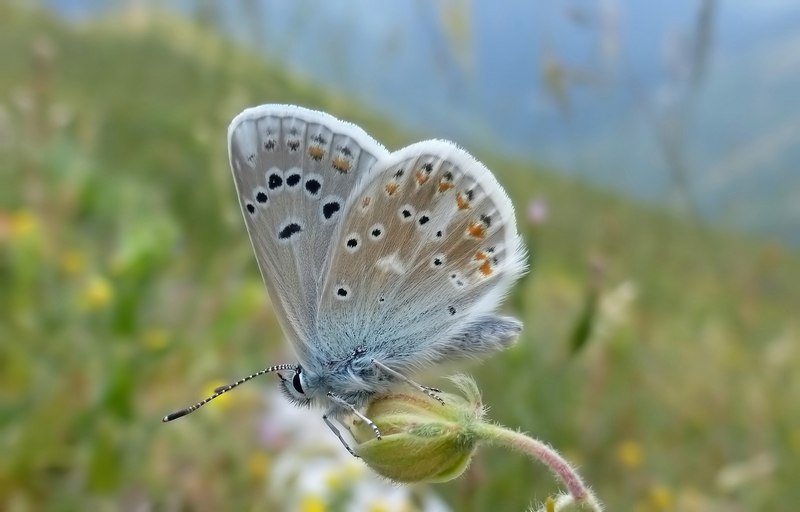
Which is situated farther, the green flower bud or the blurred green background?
the blurred green background

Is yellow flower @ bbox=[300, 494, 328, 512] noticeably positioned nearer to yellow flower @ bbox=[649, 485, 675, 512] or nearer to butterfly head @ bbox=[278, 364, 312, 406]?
butterfly head @ bbox=[278, 364, 312, 406]

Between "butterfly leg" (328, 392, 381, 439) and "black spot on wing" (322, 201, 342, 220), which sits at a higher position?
"black spot on wing" (322, 201, 342, 220)

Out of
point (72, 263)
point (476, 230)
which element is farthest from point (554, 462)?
point (72, 263)

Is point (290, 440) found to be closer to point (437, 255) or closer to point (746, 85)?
point (437, 255)

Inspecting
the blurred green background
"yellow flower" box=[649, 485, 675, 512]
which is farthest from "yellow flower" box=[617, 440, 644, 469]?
"yellow flower" box=[649, 485, 675, 512]

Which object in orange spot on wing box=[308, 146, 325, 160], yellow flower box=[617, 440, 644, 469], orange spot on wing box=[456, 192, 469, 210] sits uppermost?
orange spot on wing box=[308, 146, 325, 160]

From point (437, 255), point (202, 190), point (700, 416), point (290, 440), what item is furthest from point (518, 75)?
point (437, 255)

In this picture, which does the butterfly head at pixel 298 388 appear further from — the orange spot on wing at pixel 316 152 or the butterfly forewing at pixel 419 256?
the orange spot on wing at pixel 316 152

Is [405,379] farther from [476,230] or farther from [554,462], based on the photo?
[554,462]
